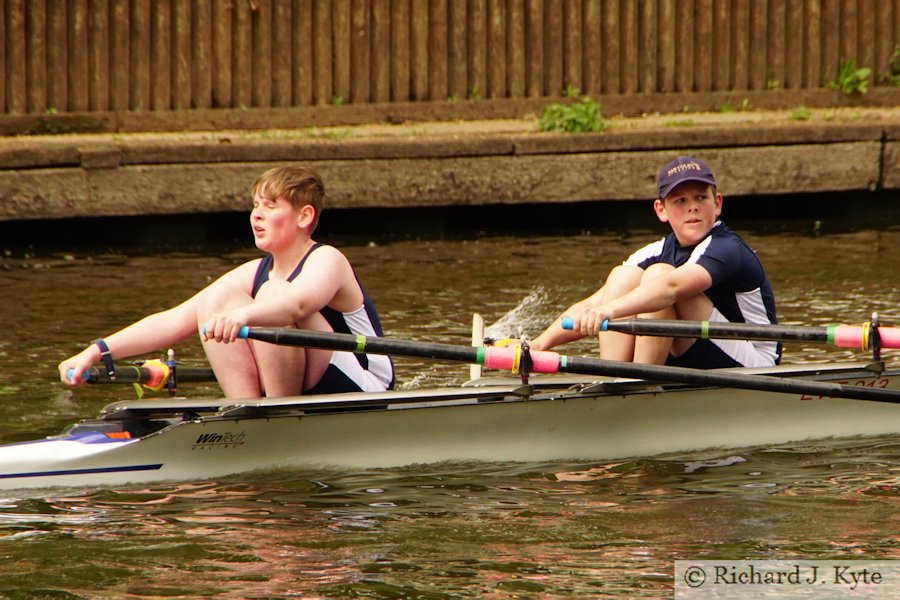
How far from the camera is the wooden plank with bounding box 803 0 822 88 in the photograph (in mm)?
12688

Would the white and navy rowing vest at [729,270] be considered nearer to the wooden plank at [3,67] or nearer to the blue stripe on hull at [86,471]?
the blue stripe on hull at [86,471]

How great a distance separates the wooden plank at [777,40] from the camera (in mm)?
12641

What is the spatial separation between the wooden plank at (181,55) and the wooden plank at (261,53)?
0.41 metres

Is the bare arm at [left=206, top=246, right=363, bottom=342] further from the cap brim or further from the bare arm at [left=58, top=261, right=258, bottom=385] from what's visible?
the cap brim

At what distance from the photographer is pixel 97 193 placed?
36.6 ft

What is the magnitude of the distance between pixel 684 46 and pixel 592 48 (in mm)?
800

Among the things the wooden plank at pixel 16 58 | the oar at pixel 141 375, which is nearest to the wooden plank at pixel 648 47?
the wooden plank at pixel 16 58

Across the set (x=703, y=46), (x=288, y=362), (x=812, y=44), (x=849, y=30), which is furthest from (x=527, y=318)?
(x=849, y=30)

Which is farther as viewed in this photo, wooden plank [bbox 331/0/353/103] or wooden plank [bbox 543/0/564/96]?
wooden plank [bbox 543/0/564/96]

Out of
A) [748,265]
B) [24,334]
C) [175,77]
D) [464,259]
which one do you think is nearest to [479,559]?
[748,265]

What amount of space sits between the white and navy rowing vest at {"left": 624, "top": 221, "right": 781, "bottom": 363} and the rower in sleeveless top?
1.39 metres

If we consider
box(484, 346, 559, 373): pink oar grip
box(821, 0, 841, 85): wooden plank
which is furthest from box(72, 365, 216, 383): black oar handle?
box(821, 0, 841, 85): wooden plank

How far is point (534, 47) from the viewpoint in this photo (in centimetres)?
1239
